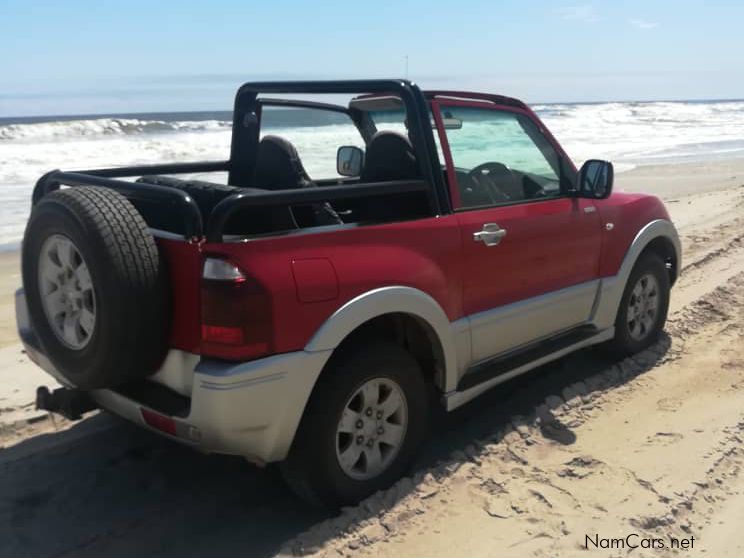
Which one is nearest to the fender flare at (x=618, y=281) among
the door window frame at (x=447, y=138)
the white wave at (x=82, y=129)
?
the door window frame at (x=447, y=138)

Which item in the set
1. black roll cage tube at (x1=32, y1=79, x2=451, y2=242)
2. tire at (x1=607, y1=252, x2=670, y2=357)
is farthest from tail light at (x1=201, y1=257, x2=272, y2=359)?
tire at (x1=607, y1=252, x2=670, y2=357)

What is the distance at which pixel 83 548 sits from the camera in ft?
10.3

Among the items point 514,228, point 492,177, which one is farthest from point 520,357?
point 492,177

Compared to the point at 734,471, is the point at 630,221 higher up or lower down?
higher up

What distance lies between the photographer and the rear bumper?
2.82m

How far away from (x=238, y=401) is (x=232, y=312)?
13.1 inches

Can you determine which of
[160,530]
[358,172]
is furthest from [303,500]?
[358,172]

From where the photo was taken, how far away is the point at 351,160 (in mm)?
5137

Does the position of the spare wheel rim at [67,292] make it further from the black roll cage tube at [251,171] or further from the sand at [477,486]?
the sand at [477,486]

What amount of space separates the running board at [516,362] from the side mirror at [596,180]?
82cm

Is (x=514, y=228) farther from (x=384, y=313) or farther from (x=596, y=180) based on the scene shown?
(x=384, y=313)

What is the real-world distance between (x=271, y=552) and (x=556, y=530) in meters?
1.18

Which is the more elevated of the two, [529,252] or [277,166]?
[277,166]

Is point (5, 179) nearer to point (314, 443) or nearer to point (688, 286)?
point (688, 286)
